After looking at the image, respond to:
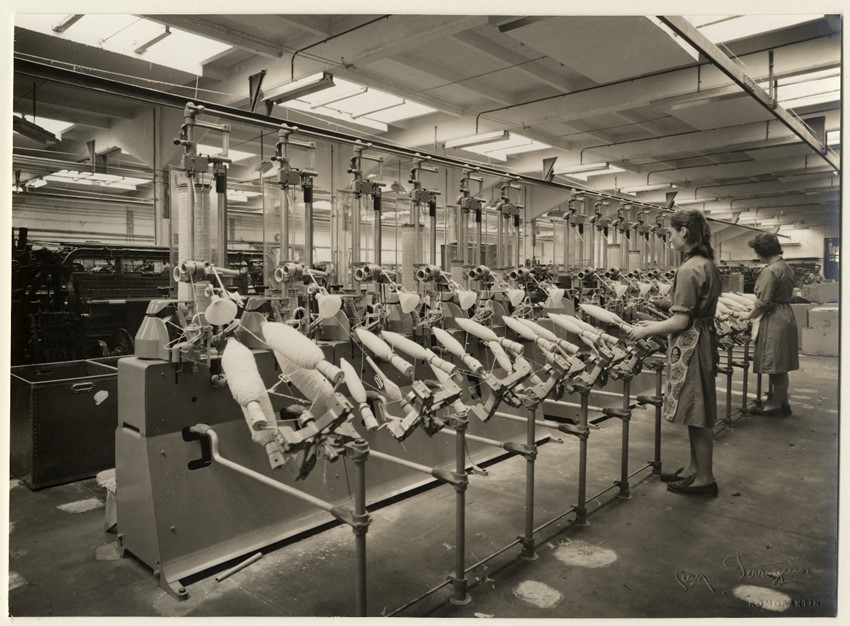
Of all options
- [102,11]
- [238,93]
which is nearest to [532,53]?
[238,93]

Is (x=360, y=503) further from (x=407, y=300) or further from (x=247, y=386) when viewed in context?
(x=407, y=300)

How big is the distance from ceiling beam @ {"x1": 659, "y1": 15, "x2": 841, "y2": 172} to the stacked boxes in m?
3.30

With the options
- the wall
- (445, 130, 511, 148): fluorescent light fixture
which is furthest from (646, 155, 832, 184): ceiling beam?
the wall

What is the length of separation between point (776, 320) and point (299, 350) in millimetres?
4691

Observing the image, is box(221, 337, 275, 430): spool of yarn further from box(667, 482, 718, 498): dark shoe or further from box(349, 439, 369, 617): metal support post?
box(667, 482, 718, 498): dark shoe

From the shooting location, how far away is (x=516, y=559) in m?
2.56

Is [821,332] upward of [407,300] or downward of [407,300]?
downward

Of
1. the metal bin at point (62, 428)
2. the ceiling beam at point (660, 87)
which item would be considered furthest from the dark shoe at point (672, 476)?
the metal bin at point (62, 428)

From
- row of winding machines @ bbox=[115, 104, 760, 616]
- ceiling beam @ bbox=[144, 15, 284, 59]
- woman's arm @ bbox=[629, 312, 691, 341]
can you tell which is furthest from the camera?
ceiling beam @ bbox=[144, 15, 284, 59]

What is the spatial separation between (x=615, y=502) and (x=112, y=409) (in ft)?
10.2

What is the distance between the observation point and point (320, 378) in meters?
1.98

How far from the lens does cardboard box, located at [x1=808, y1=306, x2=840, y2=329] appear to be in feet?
29.4

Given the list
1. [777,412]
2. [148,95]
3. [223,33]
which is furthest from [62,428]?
[777,412]

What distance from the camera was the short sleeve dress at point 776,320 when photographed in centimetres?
494
